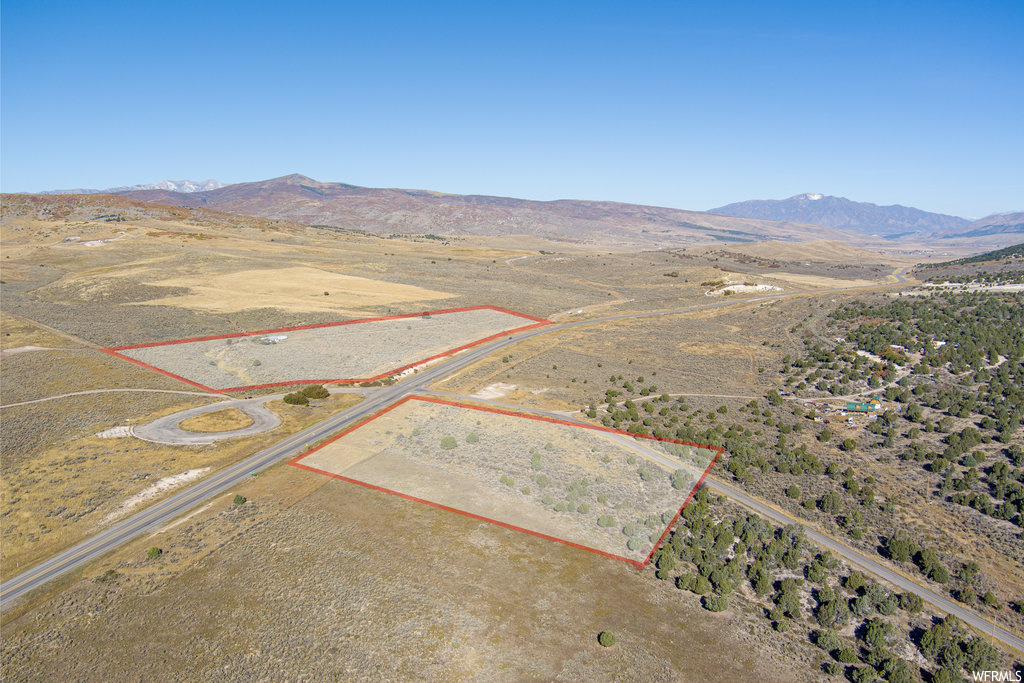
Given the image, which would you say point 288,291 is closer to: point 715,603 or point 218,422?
point 218,422

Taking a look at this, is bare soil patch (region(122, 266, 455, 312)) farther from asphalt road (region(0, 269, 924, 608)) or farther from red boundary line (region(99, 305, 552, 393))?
asphalt road (region(0, 269, 924, 608))

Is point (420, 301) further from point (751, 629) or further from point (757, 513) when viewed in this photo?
point (751, 629)

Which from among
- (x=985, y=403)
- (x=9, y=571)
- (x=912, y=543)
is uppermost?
(x=985, y=403)

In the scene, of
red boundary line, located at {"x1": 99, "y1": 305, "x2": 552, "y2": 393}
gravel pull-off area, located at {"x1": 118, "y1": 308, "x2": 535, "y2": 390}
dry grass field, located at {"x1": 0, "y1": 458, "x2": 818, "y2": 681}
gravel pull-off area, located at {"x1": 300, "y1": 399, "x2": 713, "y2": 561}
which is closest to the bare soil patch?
red boundary line, located at {"x1": 99, "y1": 305, "x2": 552, "y2": 393}

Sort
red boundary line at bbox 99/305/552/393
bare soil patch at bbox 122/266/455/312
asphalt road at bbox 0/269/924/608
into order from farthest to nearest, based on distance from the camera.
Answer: bare soil patch at bbox 122/266/455/312, red boundary line at bbox 99/305/552/393, asphalt road at bbox 0/269/924/608

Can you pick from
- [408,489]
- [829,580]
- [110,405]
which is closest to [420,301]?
[110,405]

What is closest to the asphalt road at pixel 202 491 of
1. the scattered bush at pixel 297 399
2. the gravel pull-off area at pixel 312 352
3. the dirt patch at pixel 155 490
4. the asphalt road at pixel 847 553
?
the dirt patch at pixel 155 490

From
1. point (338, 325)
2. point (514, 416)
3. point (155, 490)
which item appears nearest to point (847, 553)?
point (514, 416)
